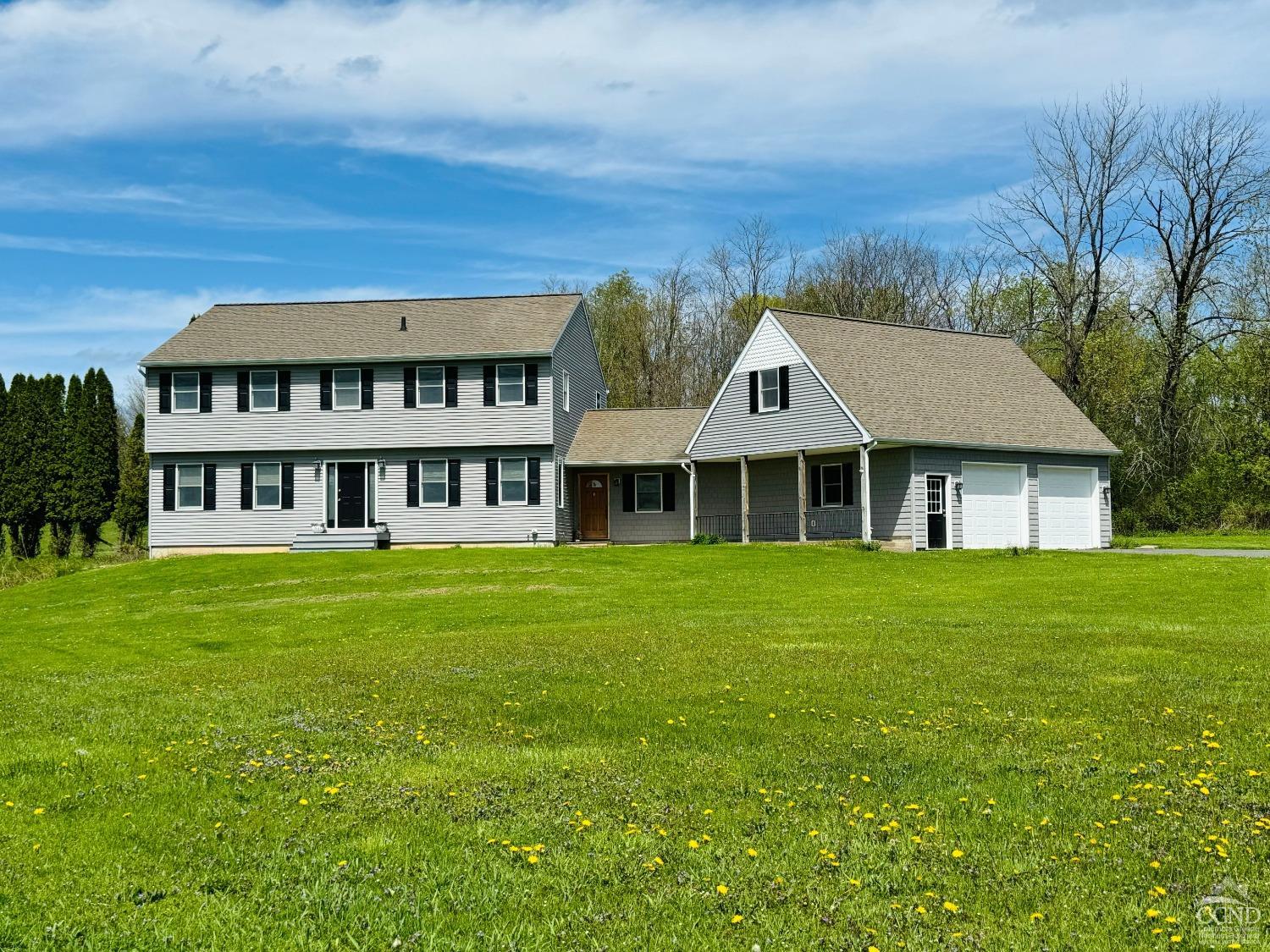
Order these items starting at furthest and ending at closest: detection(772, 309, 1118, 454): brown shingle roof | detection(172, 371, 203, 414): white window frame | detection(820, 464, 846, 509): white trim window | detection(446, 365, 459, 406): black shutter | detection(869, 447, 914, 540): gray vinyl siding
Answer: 1. detection(172, 371, 203, 414): white window frame
2. detection(446, 365, 459, 406): black shutter
3. detection(820, 464, 846, 509): white trim window
4. detection(772, 309, 1118, 454): brown shingle roof
5. detection(869, 447, 914, 540): gray vinyl siding

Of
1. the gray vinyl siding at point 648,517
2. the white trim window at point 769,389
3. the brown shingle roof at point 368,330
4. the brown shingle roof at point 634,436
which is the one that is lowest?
the gray vinyl siding at point 648,517

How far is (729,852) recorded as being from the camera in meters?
5.97

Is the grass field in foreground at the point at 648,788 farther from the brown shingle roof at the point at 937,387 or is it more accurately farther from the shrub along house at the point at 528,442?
the shrub along house at the point at 528,442

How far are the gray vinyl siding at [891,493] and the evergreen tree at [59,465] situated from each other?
90.4ft

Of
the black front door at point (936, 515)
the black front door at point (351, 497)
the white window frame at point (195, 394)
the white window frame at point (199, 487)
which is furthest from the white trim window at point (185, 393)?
the black front door at point (936, 515)

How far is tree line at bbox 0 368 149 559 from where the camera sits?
3947cm

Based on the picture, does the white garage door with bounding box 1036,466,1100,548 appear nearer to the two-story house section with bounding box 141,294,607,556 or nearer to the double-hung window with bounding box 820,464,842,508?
the double-hung window with bounding box 820,464,842,508

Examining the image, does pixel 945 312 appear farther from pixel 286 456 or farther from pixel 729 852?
pixel 729 852

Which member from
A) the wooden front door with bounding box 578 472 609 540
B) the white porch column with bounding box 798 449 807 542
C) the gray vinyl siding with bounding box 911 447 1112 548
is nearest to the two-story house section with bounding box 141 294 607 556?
the wooden front door with bounding box 578 472 609 540

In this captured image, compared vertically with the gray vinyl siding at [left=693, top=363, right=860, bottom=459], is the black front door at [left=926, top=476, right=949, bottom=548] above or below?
below

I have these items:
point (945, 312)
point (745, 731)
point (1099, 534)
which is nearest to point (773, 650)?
point (745, 731)

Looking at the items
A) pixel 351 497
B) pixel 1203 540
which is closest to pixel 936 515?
pixel 1203 540

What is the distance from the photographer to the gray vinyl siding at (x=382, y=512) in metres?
34.5

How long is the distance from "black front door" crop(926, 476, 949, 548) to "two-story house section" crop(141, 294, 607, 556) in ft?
36.5
